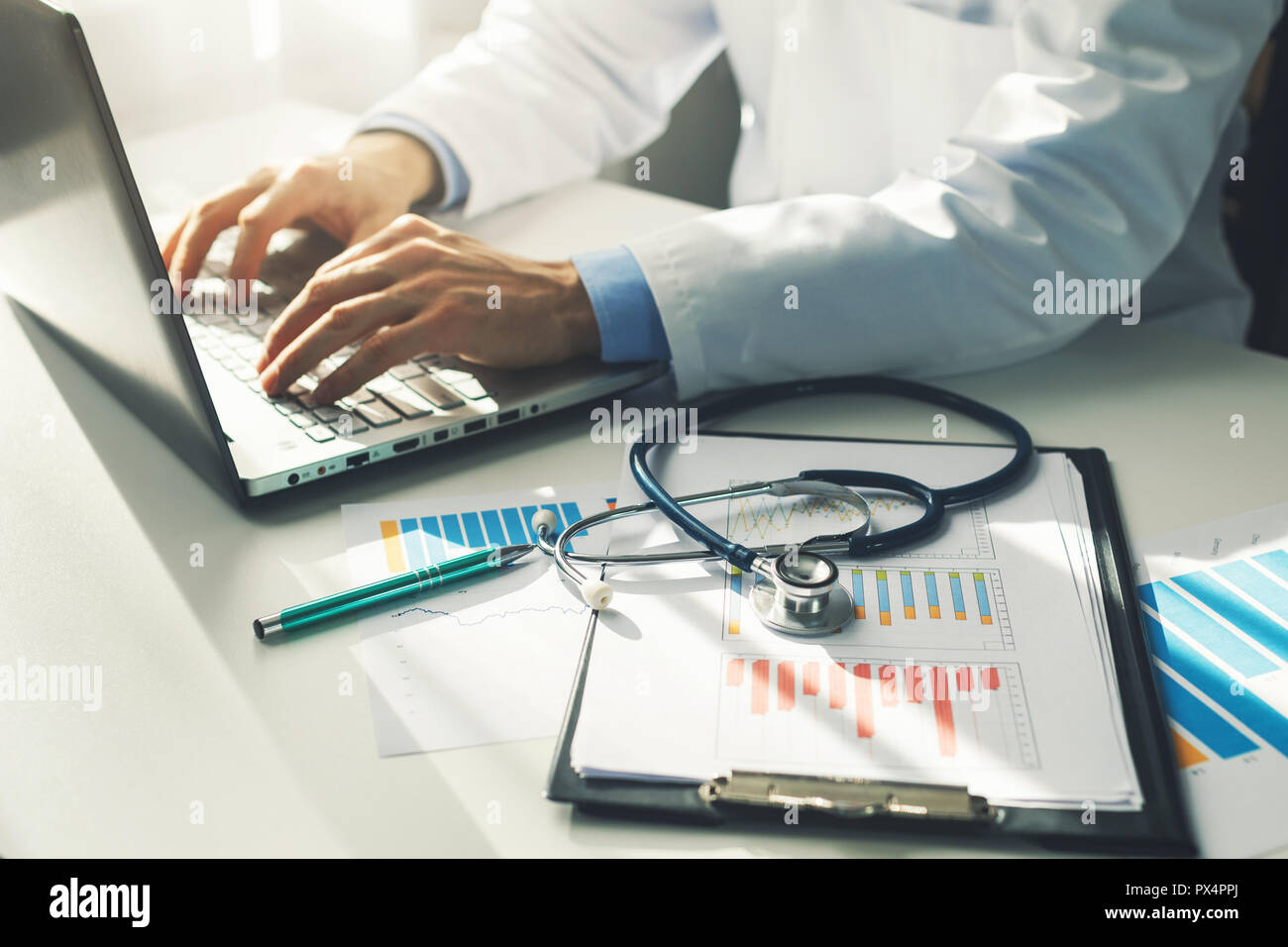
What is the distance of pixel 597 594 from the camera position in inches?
21.4

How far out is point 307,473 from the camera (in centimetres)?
65

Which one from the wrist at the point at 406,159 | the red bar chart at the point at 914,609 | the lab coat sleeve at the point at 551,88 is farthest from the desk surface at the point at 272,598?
the lab coat sleeve at the point at 551,88

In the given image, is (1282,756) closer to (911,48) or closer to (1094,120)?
(1094,120)

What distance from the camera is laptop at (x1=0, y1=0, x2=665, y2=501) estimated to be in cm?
55

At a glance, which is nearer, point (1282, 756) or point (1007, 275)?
point (1282, 756)

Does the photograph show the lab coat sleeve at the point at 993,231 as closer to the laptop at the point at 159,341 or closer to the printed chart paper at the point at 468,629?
the laptop at the point at 159,341

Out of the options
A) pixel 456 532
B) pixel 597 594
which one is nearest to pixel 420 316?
pixel 456 532

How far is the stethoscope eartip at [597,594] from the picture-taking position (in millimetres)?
544

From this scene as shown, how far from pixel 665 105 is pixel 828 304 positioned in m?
0.69

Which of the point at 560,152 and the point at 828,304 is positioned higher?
the point at 560,152
